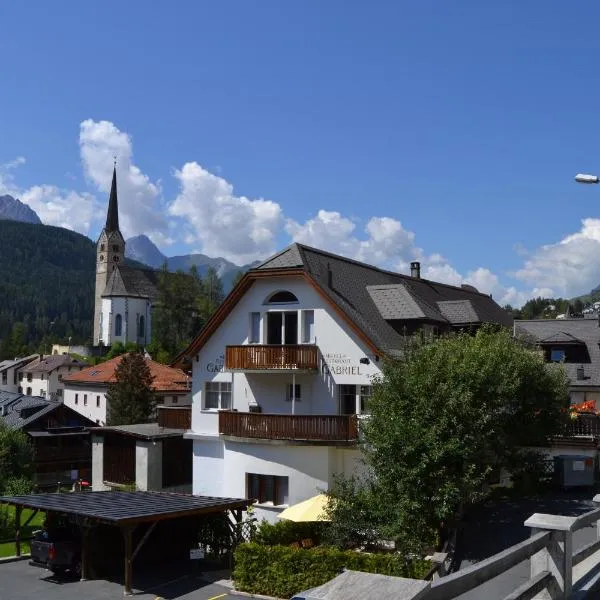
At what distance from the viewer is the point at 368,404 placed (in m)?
22.0

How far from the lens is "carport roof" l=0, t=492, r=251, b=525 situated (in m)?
21.2

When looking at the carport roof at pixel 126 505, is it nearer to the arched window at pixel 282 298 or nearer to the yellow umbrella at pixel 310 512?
the yellow umbrella at pixel 310 512

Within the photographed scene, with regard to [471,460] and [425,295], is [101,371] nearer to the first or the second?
[425,295]

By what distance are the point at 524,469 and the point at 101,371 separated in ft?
186

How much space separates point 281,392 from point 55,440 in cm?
2598

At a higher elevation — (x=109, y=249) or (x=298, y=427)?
(x=109, y=249)

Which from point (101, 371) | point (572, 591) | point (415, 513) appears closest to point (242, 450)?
point (415, 513)

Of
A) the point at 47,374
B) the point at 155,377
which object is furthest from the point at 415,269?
the point at 47,374

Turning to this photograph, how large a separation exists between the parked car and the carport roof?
1057mm

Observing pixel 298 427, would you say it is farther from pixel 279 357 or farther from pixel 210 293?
pixel 210 293

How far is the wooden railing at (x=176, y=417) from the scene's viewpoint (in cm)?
3287

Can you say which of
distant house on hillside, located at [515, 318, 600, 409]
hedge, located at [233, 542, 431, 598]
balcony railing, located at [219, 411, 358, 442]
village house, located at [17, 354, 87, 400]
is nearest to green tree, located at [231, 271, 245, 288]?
balcony railing, located at [219, 411, 358, 442]

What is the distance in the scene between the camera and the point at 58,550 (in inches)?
931

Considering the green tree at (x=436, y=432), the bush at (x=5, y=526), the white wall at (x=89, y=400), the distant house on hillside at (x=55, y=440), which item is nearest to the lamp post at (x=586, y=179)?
the green tree at (x=436, y=432)
